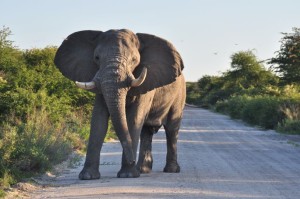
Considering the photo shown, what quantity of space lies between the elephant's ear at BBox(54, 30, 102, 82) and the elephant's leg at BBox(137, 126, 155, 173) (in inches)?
75.0

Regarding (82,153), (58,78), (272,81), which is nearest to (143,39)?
(82,153)

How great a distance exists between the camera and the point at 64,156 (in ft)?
53.9

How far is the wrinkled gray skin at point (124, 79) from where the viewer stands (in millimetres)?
11953

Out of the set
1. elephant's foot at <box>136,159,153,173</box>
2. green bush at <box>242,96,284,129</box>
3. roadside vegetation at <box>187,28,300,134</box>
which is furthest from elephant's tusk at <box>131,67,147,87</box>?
green bush at <box>242,96,284,129</box>

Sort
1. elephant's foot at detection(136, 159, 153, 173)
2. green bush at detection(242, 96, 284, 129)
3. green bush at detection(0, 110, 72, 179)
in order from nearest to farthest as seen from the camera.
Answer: green bush at detection(0, 110, 72, 179) < elephant's foot at detection(136, 159, 153, 173) < green bush at detection(242, 96, 284, 129)

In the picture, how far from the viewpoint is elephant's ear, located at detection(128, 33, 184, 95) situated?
13008 millimetres

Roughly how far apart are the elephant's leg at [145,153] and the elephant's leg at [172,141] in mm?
375

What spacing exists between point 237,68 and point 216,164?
76955mm

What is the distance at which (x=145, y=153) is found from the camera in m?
13.9

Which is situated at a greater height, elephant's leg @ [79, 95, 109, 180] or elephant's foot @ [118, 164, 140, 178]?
elephant's leg @ [79, 95, 109, 180]

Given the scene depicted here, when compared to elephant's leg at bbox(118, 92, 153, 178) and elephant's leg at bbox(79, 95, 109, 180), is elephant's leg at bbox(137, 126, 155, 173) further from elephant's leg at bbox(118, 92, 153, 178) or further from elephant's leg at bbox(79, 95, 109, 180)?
elephant's leg at bbox(79, 95, 109, 180)

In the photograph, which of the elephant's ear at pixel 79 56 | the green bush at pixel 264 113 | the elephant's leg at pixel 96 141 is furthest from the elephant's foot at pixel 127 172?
the green bush at pixel 264 113

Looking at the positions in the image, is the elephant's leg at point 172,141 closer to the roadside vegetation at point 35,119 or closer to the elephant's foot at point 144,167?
the elephant's foot at point 144,167

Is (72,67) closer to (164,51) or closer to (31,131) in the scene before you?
(164,51)
